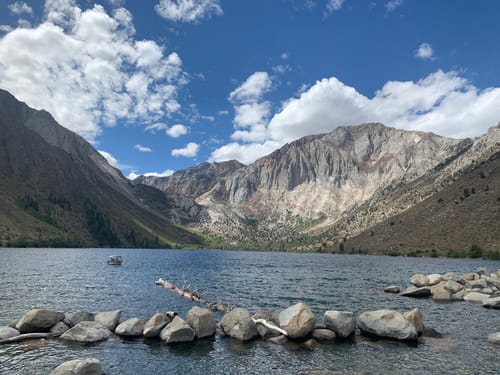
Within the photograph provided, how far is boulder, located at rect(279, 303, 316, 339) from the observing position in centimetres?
3391

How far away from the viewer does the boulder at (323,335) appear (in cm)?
3472

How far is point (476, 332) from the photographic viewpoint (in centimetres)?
3809

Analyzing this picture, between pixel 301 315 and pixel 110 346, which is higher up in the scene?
pixel 301 315

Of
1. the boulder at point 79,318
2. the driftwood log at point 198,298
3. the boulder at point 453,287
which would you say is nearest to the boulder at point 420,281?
the boulder at point 453,287

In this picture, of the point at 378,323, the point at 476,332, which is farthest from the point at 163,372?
the point at 476,332

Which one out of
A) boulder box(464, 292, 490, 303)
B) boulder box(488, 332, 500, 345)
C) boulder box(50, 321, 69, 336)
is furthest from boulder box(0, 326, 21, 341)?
boulder box(464, 292, 490, 303)

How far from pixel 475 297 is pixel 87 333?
61142mm

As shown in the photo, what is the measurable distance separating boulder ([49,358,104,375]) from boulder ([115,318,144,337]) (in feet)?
35.6

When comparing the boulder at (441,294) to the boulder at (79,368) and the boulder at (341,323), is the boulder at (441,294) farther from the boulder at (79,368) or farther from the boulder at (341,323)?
the boulder at (79,368)

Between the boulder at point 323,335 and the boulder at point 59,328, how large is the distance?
25525 mm

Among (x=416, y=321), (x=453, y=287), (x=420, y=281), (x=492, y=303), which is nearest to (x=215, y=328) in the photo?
(x=416, y=321)

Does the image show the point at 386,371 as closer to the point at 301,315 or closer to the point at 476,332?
the point at 301,315

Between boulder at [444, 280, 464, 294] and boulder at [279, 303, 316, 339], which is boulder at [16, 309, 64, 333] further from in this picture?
boulder at [444, 280, 464, 294]

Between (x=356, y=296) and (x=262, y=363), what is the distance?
41085mm
